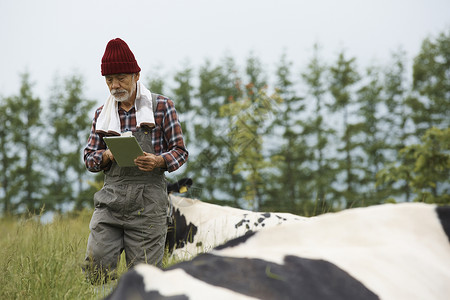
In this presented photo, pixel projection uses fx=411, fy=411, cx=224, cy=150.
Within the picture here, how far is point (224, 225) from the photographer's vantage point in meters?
3.92

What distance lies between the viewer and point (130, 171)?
276 centimetres

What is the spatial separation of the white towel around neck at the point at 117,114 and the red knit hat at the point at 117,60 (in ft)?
0.59

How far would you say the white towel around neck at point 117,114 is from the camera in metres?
2.77

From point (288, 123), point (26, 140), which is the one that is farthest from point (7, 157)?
point (288, 123)

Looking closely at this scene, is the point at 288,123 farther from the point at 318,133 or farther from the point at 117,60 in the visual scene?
the point at 117,60

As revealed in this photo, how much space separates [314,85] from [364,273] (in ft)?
70.4

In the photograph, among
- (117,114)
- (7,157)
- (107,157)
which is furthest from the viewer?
(7,157)

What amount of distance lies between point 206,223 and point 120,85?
6.19ft

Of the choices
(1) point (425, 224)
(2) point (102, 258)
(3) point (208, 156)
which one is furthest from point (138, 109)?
(3) point (208, 156)

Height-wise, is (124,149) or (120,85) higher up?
(120,85)

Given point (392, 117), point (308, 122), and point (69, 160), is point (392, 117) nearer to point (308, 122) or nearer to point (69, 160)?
point (308, 122)

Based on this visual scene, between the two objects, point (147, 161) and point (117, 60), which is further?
point (117, 60)

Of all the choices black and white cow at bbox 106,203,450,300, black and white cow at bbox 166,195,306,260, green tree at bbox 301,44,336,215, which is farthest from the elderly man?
green tree at bbox 301,44,336,215

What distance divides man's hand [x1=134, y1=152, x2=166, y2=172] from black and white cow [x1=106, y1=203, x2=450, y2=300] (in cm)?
174
